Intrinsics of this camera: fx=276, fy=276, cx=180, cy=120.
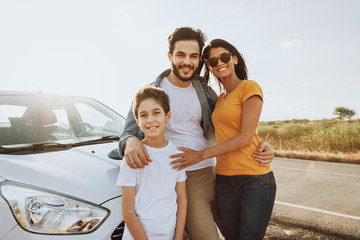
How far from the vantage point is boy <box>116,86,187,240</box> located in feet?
5.28

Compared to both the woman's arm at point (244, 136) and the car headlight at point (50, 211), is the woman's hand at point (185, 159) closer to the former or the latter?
the woman's arm at point (244, 136)

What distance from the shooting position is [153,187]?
5.60 feet

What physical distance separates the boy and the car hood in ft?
0.64

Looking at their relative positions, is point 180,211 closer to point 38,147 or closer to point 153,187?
point 153,187

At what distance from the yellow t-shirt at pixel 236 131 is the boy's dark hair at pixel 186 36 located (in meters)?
0.57

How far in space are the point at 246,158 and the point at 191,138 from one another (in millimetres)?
463

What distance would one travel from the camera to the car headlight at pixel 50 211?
1524 mm

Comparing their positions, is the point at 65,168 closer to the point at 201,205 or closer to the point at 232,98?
the point at 201,205

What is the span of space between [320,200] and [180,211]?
4.13 m

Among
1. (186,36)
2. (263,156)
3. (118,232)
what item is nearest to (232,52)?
(186,36)

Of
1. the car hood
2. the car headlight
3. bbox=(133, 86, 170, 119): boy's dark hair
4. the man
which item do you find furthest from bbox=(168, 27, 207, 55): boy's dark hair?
the car headlight

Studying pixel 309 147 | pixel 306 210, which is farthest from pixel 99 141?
pixel 309 147

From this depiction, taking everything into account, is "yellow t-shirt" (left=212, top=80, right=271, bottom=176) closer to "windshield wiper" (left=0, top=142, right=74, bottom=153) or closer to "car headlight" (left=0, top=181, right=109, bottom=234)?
"car headlight" (left=0, top=181, right=109, bottom=234)

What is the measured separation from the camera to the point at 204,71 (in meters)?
2.63
